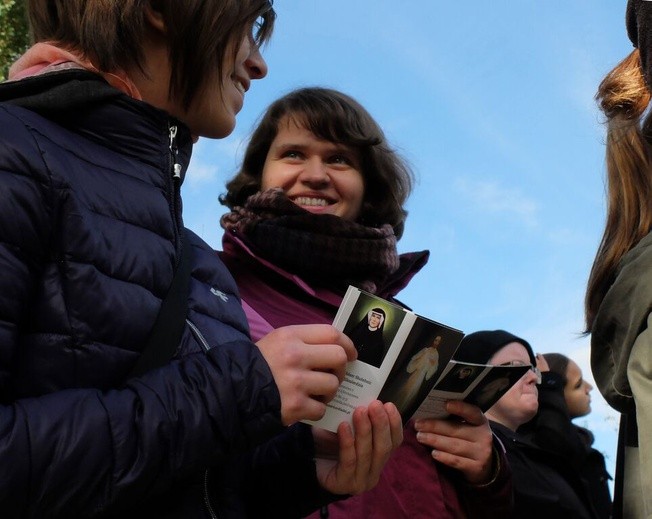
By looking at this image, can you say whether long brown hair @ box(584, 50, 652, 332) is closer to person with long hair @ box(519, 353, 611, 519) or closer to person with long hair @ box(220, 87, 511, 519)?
person with long hair @ box(220, 87, 511, 519)

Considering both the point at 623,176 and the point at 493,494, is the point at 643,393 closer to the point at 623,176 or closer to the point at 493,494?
the point at 623,176

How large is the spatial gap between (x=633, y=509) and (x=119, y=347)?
125 cm

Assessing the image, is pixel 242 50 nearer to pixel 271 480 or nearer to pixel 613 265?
pixel 271 480

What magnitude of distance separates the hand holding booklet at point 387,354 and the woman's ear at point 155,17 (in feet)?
2.05

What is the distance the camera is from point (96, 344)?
53.8 inches

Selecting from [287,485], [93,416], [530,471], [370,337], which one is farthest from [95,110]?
[530,471]

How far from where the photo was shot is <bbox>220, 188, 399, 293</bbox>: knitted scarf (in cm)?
289

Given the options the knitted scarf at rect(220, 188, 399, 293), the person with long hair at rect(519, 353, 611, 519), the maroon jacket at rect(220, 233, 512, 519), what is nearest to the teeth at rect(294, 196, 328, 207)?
the knitted scarf at rect(220, 188, 399, 293)

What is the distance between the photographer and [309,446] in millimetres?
1872

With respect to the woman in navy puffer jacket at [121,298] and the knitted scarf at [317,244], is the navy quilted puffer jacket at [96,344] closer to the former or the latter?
the woman in navy puffer jacket at [121,298]

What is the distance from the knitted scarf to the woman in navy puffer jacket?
1.10 meters

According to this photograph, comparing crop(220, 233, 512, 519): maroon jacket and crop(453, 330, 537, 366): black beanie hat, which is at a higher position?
crop(453, 330, 537, 366): black beanie hat

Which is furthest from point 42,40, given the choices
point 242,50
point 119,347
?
point 119,347

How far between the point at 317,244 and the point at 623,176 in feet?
3.36
